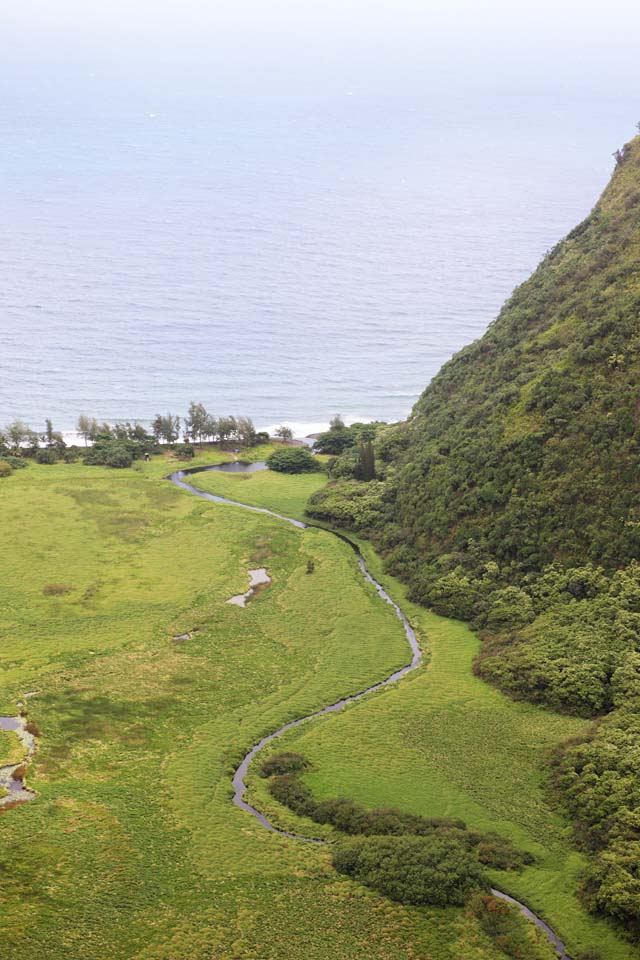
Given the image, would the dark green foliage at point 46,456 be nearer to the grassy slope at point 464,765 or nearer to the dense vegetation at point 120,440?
the dense vegetation at point 120,440

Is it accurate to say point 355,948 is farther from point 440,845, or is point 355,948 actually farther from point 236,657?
point 236,657

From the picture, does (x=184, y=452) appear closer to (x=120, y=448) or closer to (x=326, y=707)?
(x=120, y=448)

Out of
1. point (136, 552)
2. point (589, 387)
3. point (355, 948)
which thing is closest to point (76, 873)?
point (355, 948)

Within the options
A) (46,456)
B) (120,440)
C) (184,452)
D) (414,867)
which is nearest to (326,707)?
(414,867)

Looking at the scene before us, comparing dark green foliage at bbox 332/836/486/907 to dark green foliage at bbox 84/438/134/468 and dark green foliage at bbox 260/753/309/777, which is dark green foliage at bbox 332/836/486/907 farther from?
dark green foliage at bbox 84/438/134/468

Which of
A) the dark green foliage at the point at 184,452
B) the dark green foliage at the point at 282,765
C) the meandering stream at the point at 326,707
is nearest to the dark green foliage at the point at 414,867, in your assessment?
the meandering stream at the point at 326,707

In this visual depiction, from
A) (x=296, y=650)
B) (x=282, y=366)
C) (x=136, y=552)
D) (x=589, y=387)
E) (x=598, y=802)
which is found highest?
(x=282, y=366)
